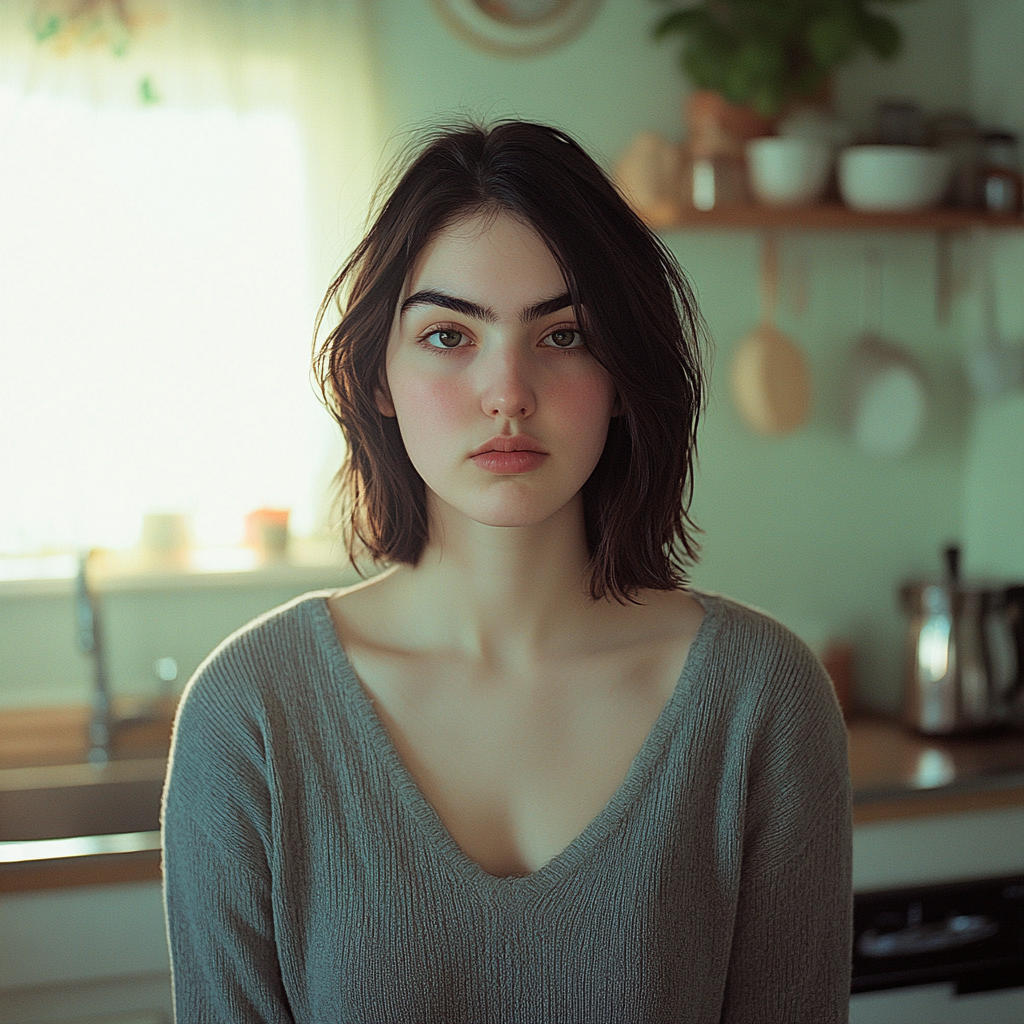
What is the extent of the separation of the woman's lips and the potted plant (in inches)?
57.0

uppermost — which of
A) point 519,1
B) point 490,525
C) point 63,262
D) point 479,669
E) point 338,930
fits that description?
point 519,1

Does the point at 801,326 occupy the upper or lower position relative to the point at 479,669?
upper

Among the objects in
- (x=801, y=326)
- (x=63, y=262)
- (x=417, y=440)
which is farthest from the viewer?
(x=801, y=326)

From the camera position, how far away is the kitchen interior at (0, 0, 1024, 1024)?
176 centimetres

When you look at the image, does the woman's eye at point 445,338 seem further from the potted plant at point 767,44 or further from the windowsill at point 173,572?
the potted plant at point 767,44

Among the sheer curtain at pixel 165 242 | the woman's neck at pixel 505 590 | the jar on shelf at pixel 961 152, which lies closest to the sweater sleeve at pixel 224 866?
the woman's neck at pixel 505 590

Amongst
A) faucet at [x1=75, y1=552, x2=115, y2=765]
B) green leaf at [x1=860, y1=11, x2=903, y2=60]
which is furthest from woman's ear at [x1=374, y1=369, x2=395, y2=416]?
green leaf at [x1=860, y1=11, x2=903, y2=60]

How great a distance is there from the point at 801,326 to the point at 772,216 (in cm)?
28

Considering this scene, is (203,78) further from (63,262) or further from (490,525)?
(490,525)

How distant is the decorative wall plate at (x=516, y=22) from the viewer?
206 cm

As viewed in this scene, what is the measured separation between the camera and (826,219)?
2084 mm

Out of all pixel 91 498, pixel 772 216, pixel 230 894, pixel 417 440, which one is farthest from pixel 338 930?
pixel 772 216

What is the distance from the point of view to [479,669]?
934 millimetres

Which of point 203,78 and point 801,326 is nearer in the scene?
point 203,78
